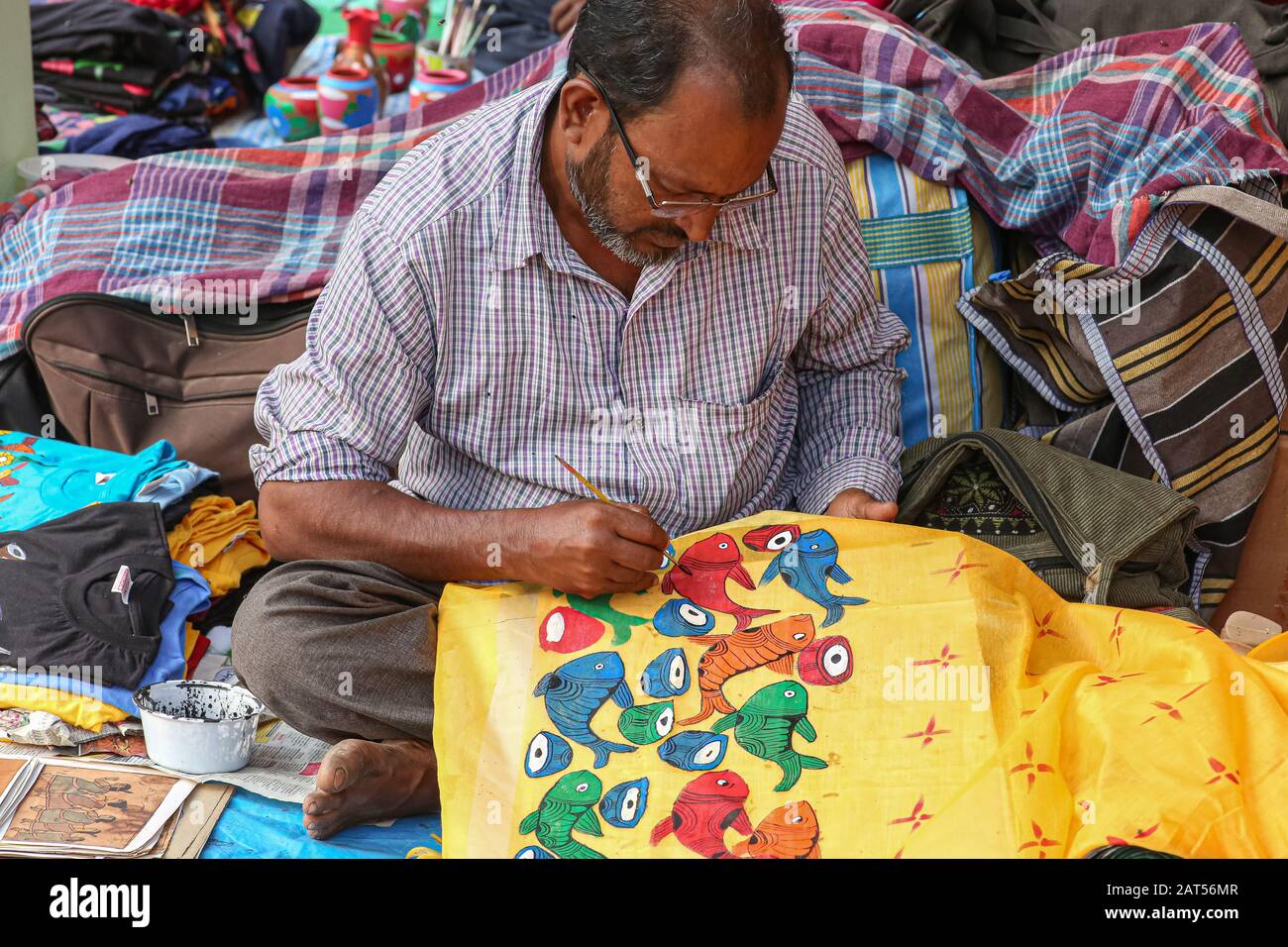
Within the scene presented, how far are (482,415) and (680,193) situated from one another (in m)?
0.50

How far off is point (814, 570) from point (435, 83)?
96.4 inches

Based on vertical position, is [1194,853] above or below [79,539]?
above

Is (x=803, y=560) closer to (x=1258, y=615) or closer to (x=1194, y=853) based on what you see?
(x=1194, y=853)

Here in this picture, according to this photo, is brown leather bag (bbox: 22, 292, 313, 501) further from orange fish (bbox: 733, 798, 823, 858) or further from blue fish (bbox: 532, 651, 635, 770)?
orange fish (bbox: 733, 798, 823, 858)

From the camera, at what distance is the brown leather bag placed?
272 centimetres

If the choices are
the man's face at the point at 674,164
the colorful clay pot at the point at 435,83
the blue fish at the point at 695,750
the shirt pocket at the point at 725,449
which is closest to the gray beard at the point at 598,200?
the man's face at the point at 674,164

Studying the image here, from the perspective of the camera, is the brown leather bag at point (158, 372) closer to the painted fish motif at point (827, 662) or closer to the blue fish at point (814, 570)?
the blue fish at point (814, 570)

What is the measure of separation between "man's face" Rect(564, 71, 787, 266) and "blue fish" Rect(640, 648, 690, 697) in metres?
0.60

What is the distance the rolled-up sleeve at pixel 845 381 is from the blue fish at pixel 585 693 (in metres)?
0.54

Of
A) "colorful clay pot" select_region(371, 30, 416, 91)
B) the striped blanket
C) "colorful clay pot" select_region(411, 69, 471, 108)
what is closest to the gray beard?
the striped blanket

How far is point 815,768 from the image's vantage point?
1.73 metres

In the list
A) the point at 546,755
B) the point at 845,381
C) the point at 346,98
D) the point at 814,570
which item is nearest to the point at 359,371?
the point at 546,755

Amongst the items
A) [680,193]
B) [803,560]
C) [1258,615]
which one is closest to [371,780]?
[803,560]

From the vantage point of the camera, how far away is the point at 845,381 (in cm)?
235
